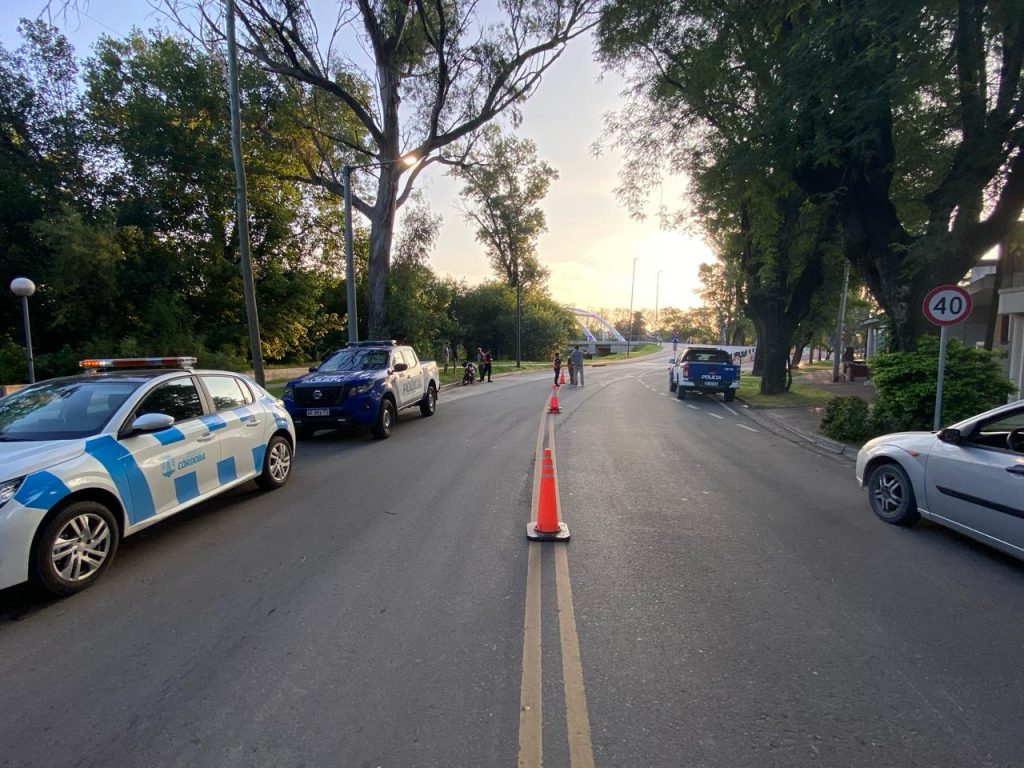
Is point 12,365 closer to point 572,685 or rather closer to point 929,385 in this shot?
point 572,685

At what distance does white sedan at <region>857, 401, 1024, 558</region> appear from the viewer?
4.35 m

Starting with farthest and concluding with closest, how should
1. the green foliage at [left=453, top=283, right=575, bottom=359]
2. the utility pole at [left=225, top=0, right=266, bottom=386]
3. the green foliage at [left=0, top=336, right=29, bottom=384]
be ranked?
the green foliage at [left=453, top=283, right=575, bottom=359] < the green foliage at [left=0, top=336, right=29, bottom=384] < the utility pole at [left=225, top=0, right=266, bottom=386]

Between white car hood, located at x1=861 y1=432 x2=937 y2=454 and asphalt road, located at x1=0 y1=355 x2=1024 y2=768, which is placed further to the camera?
white car hood, located at x1=861 y1=432 x2=937 y2=454

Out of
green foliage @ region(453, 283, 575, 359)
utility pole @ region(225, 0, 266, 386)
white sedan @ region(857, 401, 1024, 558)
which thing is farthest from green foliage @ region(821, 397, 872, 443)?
green foliage @ region(453, 283, 575, 359)

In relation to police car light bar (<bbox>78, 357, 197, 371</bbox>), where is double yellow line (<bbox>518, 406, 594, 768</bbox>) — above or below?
below

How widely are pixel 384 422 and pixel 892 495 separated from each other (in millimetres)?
8017

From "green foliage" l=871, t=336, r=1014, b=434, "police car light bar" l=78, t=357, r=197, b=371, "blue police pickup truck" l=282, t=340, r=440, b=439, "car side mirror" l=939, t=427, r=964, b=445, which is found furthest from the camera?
"blue police pickup truck" l=282, t=340, r=440, b=439

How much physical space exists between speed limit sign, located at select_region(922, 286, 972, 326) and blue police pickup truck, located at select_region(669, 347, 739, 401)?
10.4 meters

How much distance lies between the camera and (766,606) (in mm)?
3807

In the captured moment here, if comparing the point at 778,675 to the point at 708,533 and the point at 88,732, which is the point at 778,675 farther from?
the point at 88,732

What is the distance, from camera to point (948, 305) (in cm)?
844

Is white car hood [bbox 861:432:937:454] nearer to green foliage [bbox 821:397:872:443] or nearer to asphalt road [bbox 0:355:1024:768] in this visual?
asphalt road [bbox 0:355:1024:768]

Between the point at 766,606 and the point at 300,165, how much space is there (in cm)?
2562

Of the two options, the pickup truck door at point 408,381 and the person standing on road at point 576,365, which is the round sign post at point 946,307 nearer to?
the pickup truck door at point 408,381
